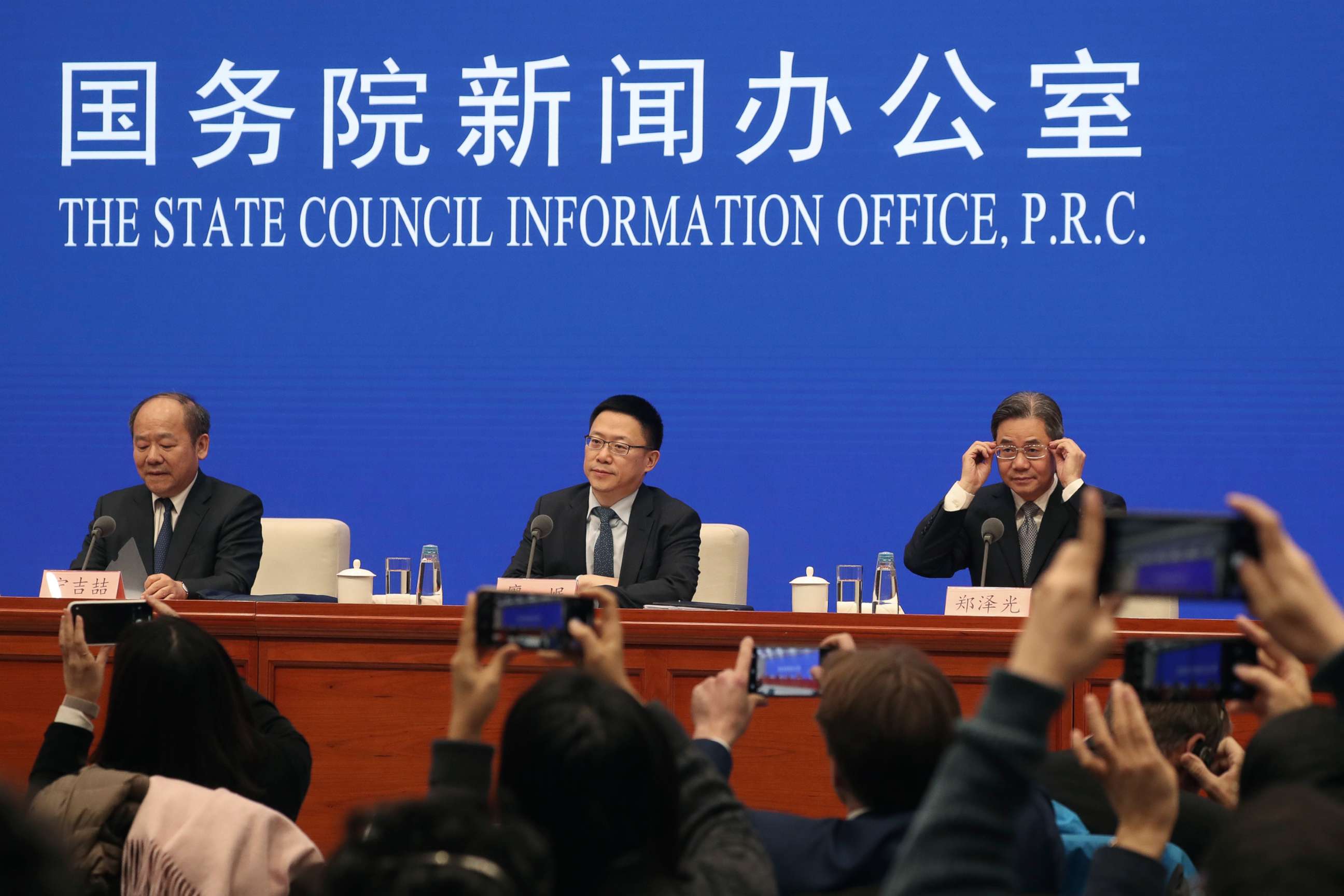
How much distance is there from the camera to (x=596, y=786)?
1012 mm

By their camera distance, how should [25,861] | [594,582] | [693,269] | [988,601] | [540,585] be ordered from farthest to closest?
[693,269] → [594,582] → [540,585] → [988,601] → [25,861]

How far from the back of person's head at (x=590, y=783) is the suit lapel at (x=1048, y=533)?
295 cm

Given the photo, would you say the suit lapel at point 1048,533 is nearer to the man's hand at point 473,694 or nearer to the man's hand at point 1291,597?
the man's hand at point 473,694

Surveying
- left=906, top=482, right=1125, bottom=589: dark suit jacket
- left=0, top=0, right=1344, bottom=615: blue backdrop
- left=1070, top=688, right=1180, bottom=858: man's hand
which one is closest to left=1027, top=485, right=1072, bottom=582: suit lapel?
left=906, top=482, right=1125, bottom=589: dark suit jacket

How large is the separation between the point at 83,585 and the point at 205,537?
0.65 meters

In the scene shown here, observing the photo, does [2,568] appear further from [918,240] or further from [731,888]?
[731,888]

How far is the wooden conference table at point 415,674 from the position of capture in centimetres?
288

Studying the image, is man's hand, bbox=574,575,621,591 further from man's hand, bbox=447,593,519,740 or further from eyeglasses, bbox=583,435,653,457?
man's hand, bbox=447,593,519,740

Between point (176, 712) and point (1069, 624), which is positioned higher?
point (1069, 624)

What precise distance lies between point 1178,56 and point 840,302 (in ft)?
4.20

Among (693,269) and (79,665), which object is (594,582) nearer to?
(693,269)

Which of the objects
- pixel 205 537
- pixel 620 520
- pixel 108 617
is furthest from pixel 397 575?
pixel 108 617

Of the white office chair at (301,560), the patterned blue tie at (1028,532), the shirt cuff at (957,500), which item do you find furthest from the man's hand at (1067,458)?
the white office chair at (301,560)

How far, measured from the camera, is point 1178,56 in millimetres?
4508
